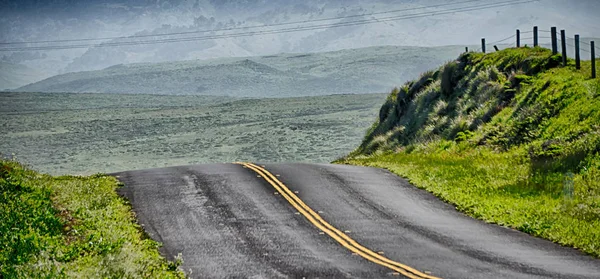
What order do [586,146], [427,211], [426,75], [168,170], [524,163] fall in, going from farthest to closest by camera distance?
[426,75] → [168,170] → [524,163] → [586,146] → [427,211]

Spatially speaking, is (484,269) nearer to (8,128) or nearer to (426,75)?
(426,75)

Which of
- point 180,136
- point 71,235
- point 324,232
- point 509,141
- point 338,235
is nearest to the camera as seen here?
point 338,235

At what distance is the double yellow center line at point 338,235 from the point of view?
12312mm

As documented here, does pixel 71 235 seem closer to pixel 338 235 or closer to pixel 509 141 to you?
pixel 338 235

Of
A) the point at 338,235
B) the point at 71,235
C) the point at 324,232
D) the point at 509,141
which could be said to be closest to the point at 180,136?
the point at 509,141

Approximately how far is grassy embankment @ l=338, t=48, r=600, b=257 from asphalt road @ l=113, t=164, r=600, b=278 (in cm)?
108

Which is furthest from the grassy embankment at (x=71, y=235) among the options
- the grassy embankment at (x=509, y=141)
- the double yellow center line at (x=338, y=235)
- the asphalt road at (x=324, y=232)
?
the grassy embankment at (x=509, y=141)

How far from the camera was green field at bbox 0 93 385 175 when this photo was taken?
260ft

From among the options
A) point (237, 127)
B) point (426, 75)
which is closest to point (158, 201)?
point (426, 75)

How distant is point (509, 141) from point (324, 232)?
13.9 m

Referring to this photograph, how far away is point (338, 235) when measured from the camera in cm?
1523

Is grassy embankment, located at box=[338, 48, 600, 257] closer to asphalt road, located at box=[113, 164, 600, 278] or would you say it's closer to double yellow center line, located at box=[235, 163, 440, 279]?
asphalt road, located at box=[113, 164, 600, 278]

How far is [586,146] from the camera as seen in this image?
21.4 meters

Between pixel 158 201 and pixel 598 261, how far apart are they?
11.3m
